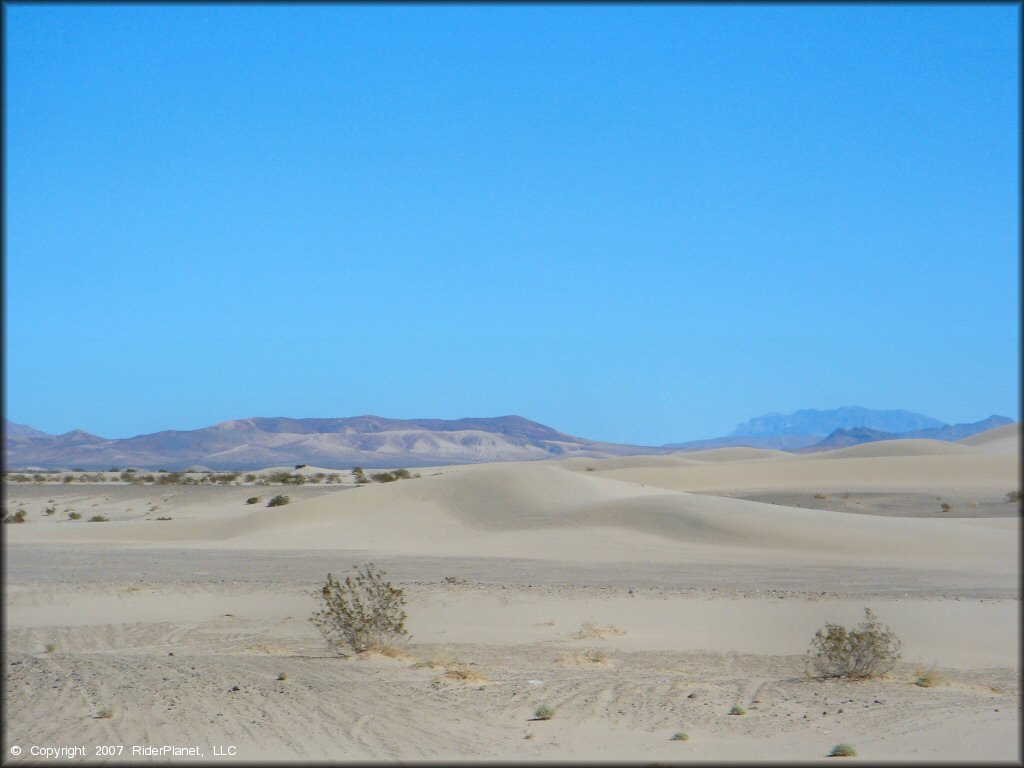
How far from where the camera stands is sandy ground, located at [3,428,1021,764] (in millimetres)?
9211

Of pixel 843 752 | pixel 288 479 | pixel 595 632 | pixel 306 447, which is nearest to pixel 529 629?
pixel 595 632

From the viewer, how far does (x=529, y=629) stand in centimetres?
1683

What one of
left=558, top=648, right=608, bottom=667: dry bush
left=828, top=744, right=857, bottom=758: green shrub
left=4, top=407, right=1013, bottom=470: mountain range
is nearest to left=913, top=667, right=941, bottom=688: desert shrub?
left=558, top=648, right=608, bottom=667: dry bush

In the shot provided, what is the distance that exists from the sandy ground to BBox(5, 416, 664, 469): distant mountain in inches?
4415

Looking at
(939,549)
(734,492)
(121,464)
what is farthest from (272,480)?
Result: (121,464)

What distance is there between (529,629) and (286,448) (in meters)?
165

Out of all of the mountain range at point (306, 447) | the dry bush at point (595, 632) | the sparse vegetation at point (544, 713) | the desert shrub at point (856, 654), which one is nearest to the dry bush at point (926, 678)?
the desert shrub at point (856, 654)

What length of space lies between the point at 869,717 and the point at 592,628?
6937mm

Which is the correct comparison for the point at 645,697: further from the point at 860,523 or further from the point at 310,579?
the point at 860,523

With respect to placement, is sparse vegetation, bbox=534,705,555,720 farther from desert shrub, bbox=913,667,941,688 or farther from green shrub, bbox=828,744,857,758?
desert shrub, bbox=913,667,941,688

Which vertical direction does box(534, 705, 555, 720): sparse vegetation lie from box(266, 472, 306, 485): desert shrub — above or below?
below

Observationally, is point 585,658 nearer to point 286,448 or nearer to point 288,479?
point 288,479

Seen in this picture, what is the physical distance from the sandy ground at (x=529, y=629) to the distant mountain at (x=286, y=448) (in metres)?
112

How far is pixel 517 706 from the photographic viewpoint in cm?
1078
